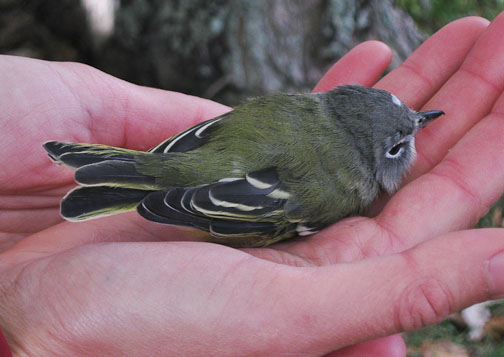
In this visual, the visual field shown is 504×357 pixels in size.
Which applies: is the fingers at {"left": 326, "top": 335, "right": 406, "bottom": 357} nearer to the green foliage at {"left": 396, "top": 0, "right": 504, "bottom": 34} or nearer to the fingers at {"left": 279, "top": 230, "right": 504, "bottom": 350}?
the fingers at {"left": 279, "top": 230, "right": 504, "bottom": 350}

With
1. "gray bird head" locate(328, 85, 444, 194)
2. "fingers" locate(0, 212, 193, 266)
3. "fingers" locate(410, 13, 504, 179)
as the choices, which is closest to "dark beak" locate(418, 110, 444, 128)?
"gray bird head" locate(328, 85, 444, 194)

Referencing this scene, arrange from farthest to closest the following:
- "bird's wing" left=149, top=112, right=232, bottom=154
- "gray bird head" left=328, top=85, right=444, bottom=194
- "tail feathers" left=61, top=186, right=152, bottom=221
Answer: "gray bird head" left=328, top=85, right=444, bottom=194 → "bird's wing" left=149, top=112, right=232, bottom=154 → "tail feathers" left=61, top=186, right=152, bottom=221

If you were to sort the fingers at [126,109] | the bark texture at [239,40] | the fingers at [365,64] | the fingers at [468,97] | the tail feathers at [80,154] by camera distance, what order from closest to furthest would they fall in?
the tail feathers at [80,154], the fingers at [468,97], the fingers at [126,109], the fingers at [365,64], the bark texture at [239,40]

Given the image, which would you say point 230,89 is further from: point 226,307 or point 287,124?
point 226,307

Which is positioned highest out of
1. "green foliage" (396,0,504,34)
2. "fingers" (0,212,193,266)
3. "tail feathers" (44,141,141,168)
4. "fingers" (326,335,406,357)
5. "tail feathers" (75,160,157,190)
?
"green foliage" (396,0,504,34)

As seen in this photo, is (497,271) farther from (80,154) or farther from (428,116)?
(80,154)

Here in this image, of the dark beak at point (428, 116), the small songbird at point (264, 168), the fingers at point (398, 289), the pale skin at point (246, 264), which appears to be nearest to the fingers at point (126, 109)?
the pale skin at point (246, 264)

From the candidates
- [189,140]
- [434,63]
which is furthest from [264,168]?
[434,63]

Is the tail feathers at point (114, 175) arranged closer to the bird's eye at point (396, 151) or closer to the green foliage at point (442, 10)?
the bird's eye at point (396, 151)
